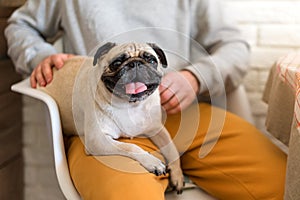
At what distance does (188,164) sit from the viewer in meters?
0.88

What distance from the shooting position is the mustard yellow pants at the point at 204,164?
0.71 meters

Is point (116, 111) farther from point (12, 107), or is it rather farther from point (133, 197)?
point (12, 107)

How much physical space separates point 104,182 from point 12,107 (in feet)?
2.02

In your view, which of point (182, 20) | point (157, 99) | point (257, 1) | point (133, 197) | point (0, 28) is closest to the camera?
point (133, 197)

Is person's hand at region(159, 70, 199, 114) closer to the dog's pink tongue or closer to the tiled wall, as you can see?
the dog's pink tongue

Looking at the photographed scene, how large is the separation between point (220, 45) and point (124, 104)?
0.40 m

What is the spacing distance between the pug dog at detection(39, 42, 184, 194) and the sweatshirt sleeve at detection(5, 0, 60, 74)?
0.69 feet

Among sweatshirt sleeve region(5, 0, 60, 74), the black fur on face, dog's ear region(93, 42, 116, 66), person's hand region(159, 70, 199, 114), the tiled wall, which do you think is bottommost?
the tiled wall

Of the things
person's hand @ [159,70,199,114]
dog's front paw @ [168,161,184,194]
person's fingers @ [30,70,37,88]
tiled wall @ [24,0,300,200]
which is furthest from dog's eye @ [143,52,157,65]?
tiled wall @ [24,0,300,200]

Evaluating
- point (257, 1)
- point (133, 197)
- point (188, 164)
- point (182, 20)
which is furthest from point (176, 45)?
point (257, 1)

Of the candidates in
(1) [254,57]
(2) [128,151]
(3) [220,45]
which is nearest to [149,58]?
(2) [128,151]

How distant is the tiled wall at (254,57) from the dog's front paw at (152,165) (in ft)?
1.93

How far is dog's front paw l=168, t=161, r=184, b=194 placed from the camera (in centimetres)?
80

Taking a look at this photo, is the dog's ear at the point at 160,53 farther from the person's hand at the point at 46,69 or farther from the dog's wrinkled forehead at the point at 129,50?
the person's hand at the point at 46,69
